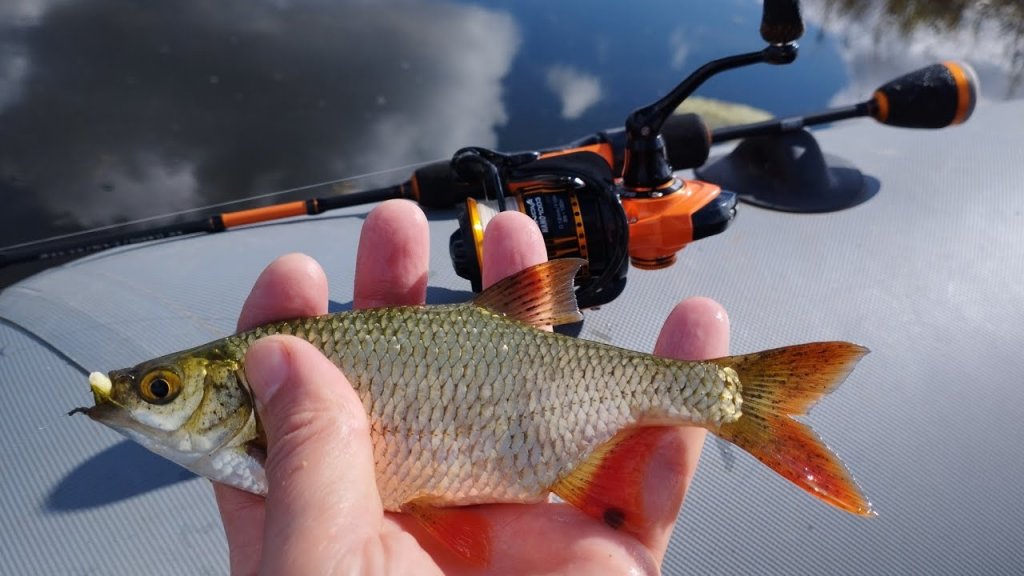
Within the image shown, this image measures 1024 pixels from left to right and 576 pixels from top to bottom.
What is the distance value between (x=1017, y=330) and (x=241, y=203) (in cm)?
545

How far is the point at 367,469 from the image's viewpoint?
5.04 ft

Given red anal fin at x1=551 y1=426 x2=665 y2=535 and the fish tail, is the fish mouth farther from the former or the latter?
the fish tail

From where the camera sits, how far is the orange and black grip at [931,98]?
355 centimetres

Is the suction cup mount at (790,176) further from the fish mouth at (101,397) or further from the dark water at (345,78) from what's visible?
the dark water at (345,78)

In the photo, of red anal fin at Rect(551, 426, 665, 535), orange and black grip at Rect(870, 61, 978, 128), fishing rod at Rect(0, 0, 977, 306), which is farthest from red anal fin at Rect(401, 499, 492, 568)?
orange and black grip at Rect(870, 61, 978, 128)

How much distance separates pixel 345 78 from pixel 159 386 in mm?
6890

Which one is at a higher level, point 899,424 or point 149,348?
point 149,348

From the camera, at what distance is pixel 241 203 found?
5.92 metres

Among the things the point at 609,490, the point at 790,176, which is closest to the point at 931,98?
the point at 790,176

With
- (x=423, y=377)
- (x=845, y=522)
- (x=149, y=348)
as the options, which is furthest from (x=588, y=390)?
(x=149, y=348)

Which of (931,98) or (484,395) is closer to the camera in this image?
(484,395)

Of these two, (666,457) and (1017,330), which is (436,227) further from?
(1017,330)

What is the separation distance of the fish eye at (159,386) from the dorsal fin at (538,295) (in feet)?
2.63

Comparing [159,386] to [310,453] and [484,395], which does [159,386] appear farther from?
[484,395]
